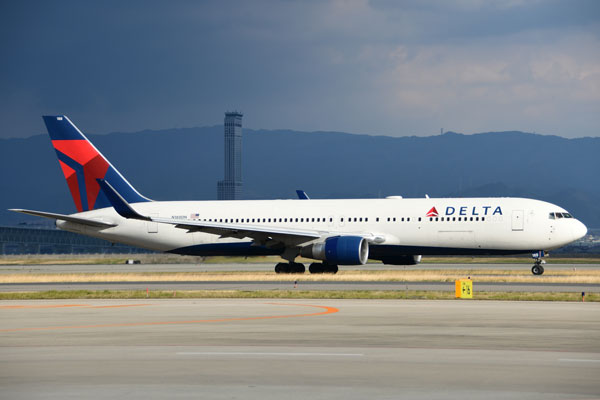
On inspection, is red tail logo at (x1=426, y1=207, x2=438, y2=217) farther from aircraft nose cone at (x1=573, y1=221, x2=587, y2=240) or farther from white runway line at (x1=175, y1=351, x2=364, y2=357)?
white runway line at (x1=175, y1=351, x2=364, y2=357)

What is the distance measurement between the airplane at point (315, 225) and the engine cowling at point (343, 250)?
5 cm

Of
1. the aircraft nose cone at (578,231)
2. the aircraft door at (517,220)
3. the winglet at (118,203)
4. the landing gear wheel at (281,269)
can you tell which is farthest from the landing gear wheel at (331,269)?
the aircraft nose cone at (578,231)

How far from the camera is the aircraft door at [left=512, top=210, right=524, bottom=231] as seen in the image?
4472 cm

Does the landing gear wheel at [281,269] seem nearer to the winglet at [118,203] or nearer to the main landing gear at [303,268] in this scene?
the main landing gear at [303,268]

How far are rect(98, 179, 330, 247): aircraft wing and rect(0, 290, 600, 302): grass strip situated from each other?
1146 cm

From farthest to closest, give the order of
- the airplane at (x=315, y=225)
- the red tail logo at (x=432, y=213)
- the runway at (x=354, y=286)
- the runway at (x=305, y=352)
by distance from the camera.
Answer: the red tail logo at (x=432, y=213), the airplane at (x=315, y=225), the runway at (x=354, y=286), the runway at (x=305, y=352)

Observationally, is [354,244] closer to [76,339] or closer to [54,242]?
[76,339]

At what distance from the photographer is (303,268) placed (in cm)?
4822

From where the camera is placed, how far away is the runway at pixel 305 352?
11930 mm

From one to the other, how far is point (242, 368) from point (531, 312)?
12153mm

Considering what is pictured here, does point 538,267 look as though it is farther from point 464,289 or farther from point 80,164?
point 80,164

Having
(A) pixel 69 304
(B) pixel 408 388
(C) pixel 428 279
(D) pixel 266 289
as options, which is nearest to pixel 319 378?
(B) pixel 408 388

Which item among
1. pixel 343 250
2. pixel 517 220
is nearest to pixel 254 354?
pixel 343 250

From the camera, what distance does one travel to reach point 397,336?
1812cm
